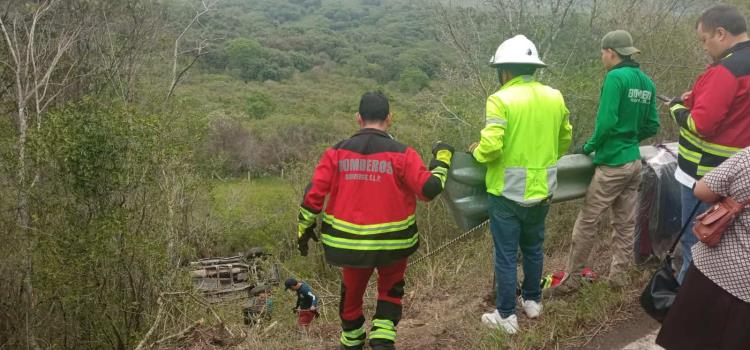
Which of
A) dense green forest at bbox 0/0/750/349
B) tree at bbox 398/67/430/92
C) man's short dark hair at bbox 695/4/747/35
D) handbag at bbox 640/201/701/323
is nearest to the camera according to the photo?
handbag at bbox 640/201/701/323

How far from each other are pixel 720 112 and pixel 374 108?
6.14ft

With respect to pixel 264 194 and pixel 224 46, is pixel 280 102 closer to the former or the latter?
pixel 224 46

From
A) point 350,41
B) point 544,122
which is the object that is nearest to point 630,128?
point 544,122

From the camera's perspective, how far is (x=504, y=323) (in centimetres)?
378

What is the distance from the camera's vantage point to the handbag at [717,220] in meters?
2.49

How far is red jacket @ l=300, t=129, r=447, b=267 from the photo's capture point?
11.1ft

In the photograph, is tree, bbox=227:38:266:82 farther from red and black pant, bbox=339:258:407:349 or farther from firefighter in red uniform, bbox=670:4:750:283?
firefighter in red uniform, bbox=670:4:750:283

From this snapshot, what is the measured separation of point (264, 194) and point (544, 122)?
28.4 metres

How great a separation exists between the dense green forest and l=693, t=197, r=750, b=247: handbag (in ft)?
4.43

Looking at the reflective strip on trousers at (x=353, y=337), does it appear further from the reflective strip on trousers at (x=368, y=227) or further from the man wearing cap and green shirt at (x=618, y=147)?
the man wearing cap and green shirt at (x=618, y=147)

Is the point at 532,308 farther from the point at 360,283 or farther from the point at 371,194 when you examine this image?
the point at 371,194

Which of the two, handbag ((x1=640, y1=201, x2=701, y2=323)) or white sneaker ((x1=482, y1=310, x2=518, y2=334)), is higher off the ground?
handbag ((x1=640, y1=201, x2=701, y2=323))

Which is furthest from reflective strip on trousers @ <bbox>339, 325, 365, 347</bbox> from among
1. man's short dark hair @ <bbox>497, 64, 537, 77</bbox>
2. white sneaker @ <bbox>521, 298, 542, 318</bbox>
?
man's short dark hair @ <bbox>497, 64, 537, 77</bbox>

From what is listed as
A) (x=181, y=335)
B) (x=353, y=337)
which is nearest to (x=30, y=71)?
(x=181, y=335)
